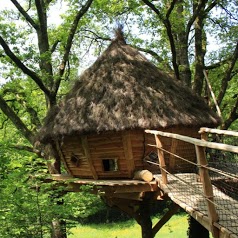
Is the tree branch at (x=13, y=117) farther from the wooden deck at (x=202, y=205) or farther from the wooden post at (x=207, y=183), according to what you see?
the wooden post at (x=207, y=183)

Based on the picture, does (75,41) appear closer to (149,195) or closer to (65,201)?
(149,195)

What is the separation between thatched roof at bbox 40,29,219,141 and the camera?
768cm

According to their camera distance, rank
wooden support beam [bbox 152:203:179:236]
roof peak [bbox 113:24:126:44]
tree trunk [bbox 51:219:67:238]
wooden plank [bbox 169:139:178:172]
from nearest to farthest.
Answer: tree trunk [bbox 51:219:67:238] → wooden plank [bbox 169:139:178:172] → wooden support beam [bbox 152:203:179:236] → roof peak [bbox 113:24:126:44]

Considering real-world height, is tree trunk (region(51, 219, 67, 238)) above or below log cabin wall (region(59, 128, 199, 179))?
below

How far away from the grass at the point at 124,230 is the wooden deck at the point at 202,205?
47.5ft

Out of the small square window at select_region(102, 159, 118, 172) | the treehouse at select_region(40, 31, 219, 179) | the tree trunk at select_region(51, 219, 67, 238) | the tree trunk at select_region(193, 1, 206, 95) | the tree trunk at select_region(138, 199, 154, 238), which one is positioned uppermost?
the tree trunk at select_region(193, 1, 206, 95)

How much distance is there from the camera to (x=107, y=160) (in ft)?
27.7

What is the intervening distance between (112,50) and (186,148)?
3302 mm

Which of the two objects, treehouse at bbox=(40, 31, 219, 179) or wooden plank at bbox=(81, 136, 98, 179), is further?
wooden plank at bbox=(81, 136, 98, 179)

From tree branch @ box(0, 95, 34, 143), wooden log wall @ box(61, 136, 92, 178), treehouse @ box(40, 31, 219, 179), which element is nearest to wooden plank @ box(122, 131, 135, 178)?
treehouse @ box(40, 31, 219, 179)

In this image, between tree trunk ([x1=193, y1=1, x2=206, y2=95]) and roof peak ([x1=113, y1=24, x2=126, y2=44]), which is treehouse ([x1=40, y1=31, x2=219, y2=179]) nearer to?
roof peak ([x1=113, y1=24, x2=126, y2=44])

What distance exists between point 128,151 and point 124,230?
15370 millimetres

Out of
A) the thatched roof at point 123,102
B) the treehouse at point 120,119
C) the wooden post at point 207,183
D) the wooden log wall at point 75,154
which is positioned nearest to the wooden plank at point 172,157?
the treehouse at point 120,119

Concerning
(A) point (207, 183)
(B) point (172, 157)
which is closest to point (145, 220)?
(B) point (172, 157)
